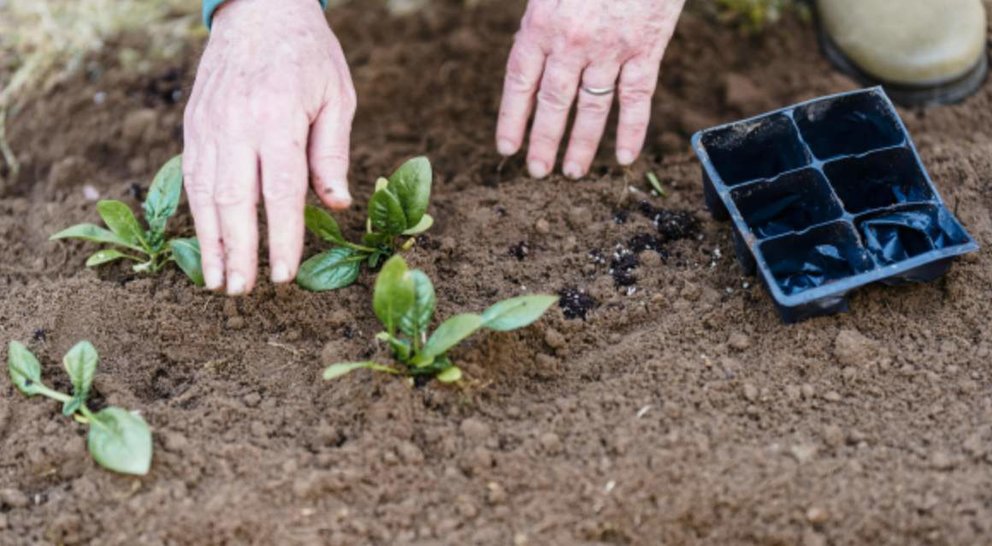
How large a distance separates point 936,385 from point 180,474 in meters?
1.35

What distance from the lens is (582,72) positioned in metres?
2.35

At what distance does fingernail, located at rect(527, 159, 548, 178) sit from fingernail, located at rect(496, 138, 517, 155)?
48 millimetres

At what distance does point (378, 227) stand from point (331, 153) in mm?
212

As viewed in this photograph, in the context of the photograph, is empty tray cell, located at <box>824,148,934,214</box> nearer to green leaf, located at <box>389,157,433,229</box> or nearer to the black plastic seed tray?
the black plastic seed tray

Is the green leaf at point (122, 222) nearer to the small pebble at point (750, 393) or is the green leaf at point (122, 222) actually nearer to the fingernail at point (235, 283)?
the fingernail at point (235, 283)

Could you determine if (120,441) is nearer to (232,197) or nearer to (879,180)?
(232,197)

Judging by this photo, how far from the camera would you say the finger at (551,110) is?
231 centimetres

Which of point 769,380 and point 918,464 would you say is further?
point 769,380

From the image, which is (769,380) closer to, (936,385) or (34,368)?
(936,385)

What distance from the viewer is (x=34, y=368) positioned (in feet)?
6.66

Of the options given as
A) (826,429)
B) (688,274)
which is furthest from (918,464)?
(688,274)

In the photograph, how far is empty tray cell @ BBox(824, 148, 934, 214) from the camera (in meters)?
2.17

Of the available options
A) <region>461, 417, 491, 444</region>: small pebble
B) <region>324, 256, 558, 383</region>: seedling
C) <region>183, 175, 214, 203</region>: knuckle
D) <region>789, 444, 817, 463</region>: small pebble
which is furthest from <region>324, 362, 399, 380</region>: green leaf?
<region>789, 444, 817, 463</region>: small pebble

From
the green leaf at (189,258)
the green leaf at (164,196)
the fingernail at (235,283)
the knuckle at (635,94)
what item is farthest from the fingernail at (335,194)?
the knuckle at (635,94)
